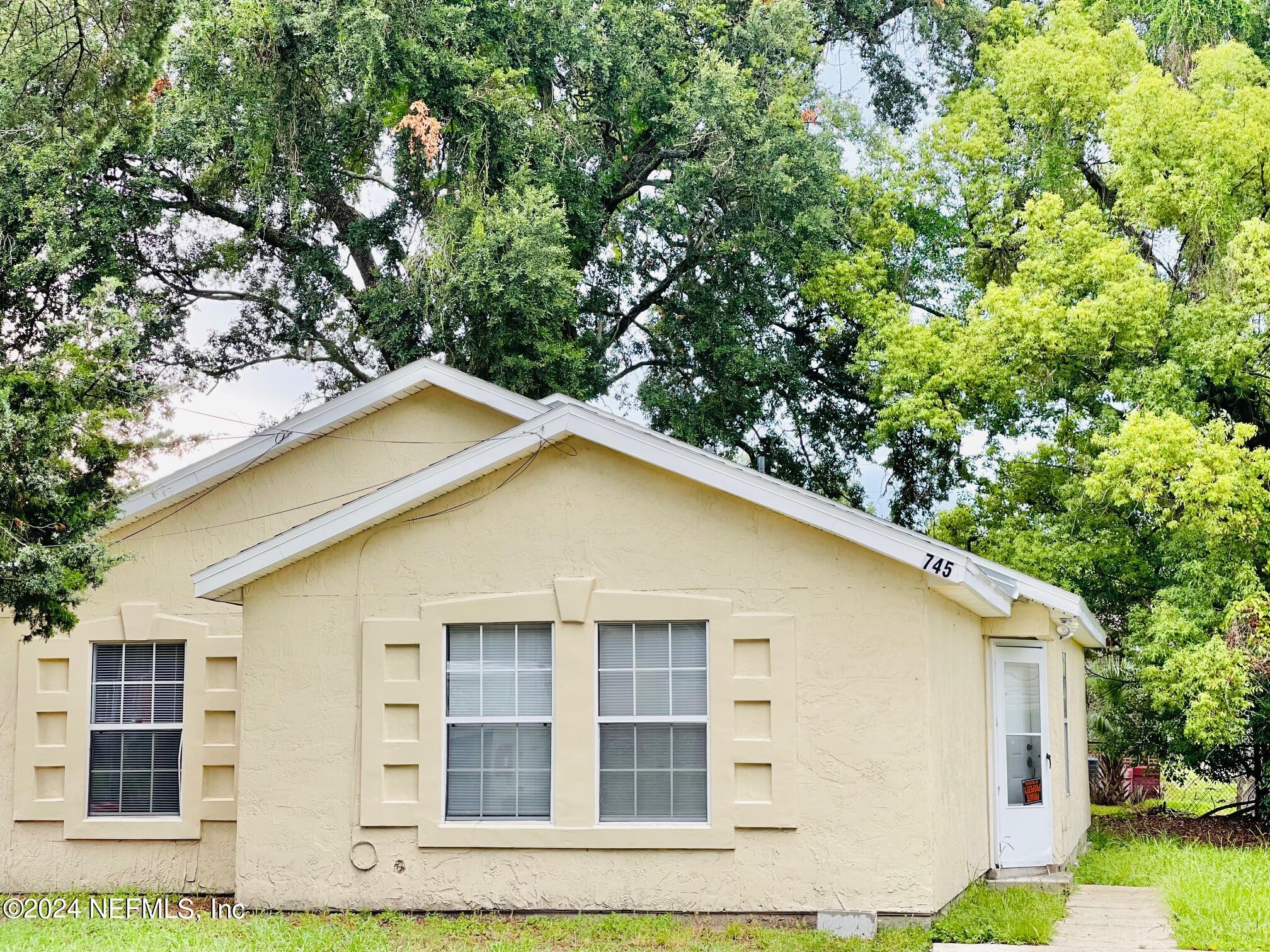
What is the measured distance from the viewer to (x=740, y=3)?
23641mm

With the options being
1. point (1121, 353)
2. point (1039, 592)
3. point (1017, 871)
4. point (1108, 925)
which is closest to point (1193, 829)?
point (1121, 353)

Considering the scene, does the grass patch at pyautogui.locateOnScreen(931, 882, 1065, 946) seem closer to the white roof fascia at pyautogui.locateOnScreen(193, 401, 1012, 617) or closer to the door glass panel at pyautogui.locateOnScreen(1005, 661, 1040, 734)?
the door glass panel at pyautogui.locateOnScreen(1005, 661, 1040, 734)

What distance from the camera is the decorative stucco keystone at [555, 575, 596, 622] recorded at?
1106 cm

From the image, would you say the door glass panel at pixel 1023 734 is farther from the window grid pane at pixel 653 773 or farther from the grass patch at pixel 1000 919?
the window grid pane at pixel 653 773

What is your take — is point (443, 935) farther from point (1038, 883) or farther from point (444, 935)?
point (1038, 883)

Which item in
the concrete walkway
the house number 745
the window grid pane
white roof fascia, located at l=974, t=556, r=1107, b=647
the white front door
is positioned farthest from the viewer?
the white front door

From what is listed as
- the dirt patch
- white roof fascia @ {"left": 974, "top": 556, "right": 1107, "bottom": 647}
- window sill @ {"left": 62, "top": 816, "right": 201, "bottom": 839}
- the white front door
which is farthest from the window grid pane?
the dirt patch

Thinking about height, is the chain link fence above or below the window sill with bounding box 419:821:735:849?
below

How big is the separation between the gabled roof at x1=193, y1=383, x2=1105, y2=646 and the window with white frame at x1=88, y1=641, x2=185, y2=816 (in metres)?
1.86

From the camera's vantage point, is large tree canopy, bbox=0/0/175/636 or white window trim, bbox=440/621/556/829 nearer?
large tree canopy, bbox=0/0/175/636

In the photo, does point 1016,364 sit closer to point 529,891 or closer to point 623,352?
point 623,352

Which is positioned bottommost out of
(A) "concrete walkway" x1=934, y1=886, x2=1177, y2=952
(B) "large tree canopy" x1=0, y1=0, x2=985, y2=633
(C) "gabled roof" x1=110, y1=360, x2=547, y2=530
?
(A) "concrete walkway" x1=934, y1=886, x2=1177, y2=952

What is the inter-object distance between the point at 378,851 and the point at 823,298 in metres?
14.5

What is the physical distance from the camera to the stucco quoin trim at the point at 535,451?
10.7 meters
